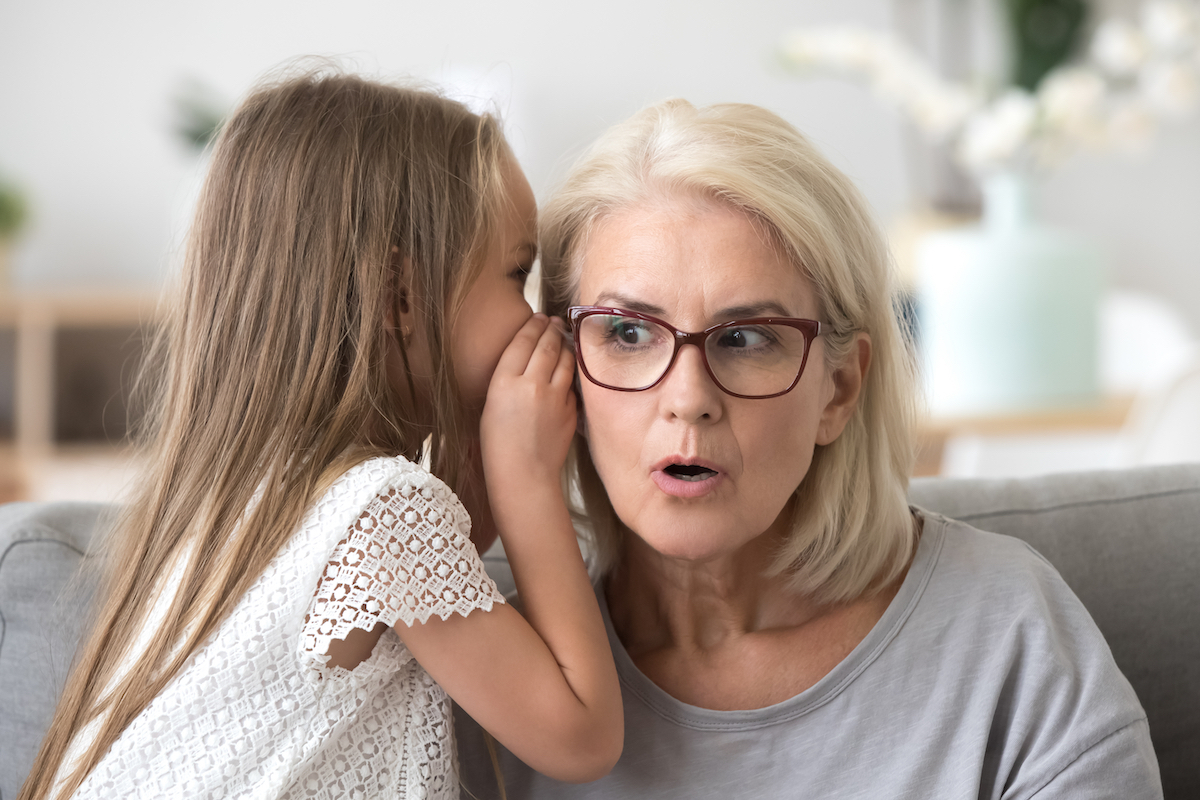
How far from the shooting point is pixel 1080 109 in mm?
2754

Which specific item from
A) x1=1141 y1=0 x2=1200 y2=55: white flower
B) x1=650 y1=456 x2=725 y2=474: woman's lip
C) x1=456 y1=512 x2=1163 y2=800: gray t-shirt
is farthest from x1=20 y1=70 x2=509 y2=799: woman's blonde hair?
x1=1141 y1=0 x2=1200 y2=55: white flower

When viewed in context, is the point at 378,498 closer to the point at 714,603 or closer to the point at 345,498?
Result: the point at 345,498

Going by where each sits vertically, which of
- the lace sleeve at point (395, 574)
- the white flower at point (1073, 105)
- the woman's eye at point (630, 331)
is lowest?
the lace sleeve at point (395, 574)

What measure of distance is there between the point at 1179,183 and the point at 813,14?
200 cm

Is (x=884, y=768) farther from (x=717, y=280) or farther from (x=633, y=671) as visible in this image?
(x=717, y=280)

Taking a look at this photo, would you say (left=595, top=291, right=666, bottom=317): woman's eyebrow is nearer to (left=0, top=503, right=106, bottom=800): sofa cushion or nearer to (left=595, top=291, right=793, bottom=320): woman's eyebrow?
(left=595, top=291, right=793, bottom=320): woman's eyebrow

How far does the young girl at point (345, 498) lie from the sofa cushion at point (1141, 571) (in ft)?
2.09

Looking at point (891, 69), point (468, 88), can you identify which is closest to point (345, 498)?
point (891, 69)

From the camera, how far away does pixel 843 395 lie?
1257mm

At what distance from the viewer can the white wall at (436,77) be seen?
15.8 feet

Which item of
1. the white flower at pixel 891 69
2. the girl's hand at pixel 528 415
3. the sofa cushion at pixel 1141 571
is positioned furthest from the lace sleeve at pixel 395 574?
the white flower at pixel 891 69

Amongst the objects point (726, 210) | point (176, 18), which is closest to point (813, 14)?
point (176, 18)

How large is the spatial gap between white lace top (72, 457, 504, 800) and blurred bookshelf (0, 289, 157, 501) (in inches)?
136

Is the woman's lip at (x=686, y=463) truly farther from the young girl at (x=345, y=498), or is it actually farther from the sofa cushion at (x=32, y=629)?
the sofa cushion at (x=32, y=629)
